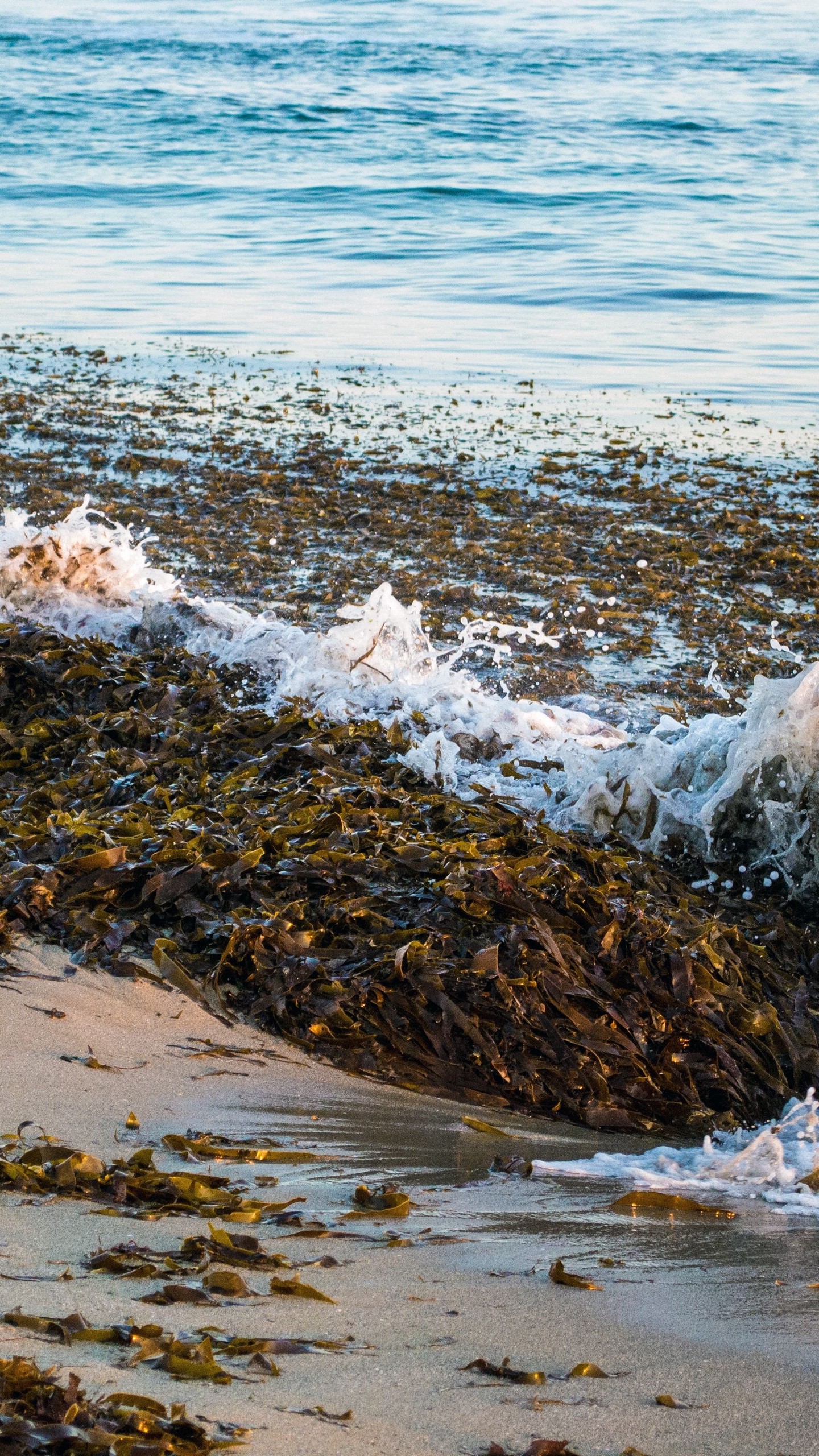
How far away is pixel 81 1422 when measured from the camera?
58.2 inches

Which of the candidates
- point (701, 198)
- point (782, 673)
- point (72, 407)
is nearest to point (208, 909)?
point (782, 673)

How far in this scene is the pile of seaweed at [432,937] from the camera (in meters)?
2.81

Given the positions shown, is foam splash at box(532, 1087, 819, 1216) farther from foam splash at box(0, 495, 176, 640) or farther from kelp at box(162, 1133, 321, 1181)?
foam splash at box(0, 495, 176, 640)

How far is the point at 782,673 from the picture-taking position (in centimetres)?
532

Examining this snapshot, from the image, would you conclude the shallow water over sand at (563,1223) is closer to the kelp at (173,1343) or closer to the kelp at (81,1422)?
the kelp at (173,1343)

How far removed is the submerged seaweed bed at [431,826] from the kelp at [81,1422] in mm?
1261

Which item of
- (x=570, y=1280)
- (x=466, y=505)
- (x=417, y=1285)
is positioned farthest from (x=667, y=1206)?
(x=466, y=505)

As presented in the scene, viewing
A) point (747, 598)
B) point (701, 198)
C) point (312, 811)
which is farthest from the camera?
point (701, 198)

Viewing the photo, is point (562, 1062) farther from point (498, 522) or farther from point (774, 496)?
point (774, 496)

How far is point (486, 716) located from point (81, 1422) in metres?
3.15

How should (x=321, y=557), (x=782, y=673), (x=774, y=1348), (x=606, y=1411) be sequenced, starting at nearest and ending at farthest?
(x=606, y=1411) < (x=774, y=1348) < (x=782, y=673) < (x=321, y=557)

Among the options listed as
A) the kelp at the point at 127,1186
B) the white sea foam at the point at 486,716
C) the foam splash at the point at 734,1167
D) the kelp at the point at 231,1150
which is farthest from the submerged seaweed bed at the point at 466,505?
the kelp at the point at 127,1186

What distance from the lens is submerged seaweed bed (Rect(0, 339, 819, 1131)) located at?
2.86 m

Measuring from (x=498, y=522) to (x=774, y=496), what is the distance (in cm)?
157
